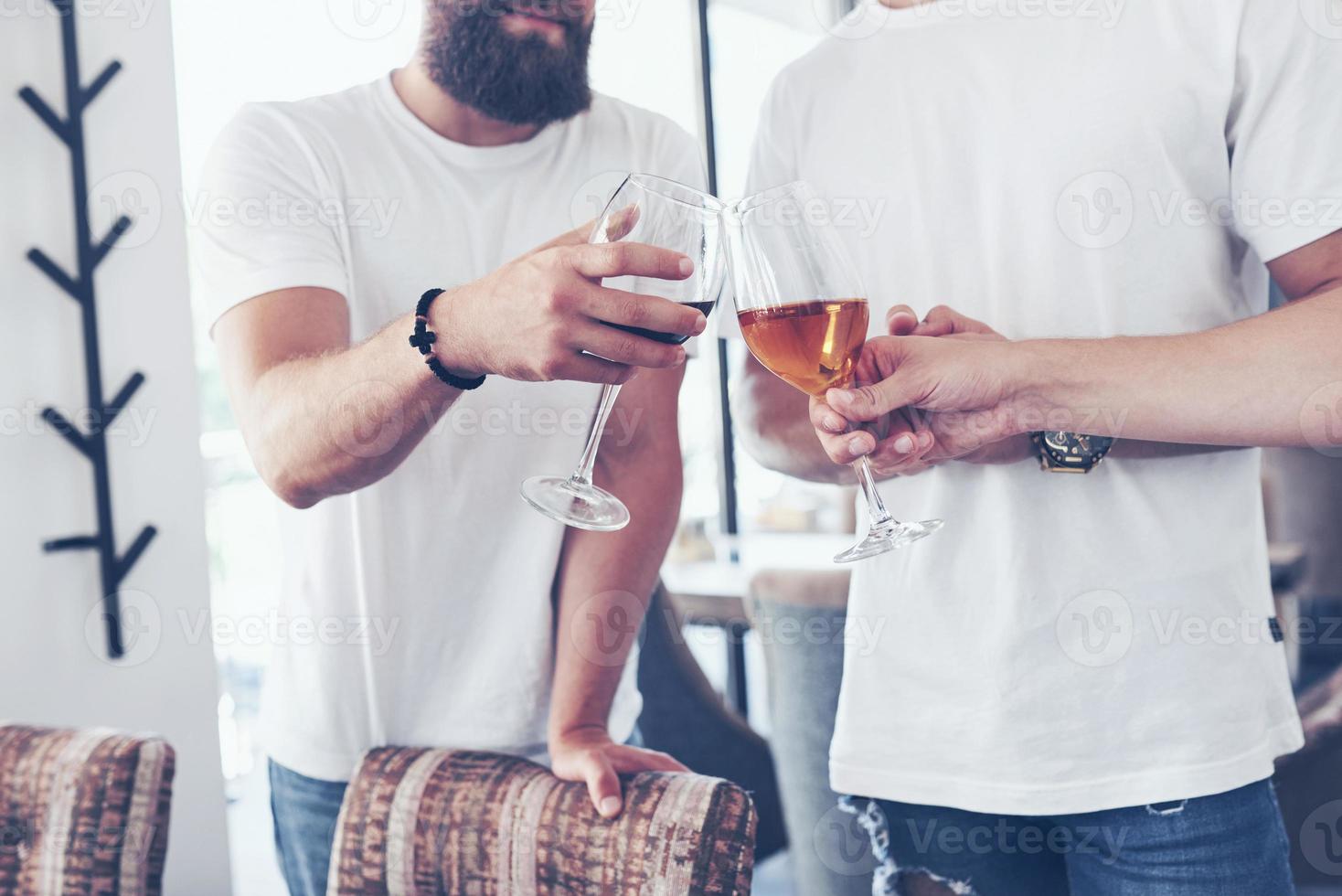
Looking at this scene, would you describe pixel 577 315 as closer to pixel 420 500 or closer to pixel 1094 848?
pixel 420 500

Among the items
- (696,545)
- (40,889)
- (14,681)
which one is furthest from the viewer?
(696,545)

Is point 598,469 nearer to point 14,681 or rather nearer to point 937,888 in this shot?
point 937,888

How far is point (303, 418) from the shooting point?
3.54 feet

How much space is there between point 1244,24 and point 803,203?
1.58ft

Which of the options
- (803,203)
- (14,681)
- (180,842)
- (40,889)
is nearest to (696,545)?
(180,842)

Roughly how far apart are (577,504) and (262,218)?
22.1 inches

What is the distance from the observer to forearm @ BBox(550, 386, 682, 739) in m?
1.24

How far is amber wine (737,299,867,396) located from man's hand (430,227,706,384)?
0.29 ft

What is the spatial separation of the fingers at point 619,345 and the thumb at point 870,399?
148 mm

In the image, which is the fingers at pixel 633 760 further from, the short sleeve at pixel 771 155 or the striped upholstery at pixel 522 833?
the short sleeve at pixel 771 155

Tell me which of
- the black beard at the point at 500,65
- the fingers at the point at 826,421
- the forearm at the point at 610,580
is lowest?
the forearm at the point at 610,580

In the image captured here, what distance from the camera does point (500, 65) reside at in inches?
50.8

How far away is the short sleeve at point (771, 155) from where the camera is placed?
127 centimetres

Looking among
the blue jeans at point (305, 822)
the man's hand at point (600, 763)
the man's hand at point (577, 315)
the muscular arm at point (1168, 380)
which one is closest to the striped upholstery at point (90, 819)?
the blue jeans at point (305, 822)
